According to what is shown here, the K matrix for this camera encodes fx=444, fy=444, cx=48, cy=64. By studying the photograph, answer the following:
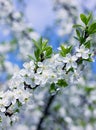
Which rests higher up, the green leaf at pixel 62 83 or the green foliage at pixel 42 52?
the green foliage at pixel 42 52

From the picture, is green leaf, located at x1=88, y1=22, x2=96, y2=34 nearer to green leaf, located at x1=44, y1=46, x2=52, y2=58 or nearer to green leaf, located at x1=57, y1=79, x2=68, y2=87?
green leaf, located at x1=44, y1=46, x2=52, y2=58

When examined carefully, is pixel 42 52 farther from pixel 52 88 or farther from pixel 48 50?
pixel 52 88

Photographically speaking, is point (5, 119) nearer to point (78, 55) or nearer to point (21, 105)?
point (21, 105)

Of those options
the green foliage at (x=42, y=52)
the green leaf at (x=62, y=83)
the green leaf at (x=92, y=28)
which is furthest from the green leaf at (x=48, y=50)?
the green leaf at (x=92, y=28)

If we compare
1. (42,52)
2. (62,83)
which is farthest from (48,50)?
(62,83)

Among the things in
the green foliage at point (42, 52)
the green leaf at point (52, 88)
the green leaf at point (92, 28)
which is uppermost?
the green leaf at point (92, 28)

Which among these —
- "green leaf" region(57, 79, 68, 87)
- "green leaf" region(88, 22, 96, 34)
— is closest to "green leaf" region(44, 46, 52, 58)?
"green leaf" region(57, 79, 68, 87)

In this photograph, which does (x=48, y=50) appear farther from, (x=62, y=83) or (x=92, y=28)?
(x=92, y=28)

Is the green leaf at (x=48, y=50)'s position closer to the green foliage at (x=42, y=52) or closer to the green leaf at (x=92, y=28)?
the green foliage at (x=42, y=52)

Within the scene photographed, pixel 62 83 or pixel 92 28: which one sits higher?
pixel 92 28

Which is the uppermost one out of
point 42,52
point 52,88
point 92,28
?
point 92,28

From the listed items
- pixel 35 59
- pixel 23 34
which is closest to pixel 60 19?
pixel 23 34
